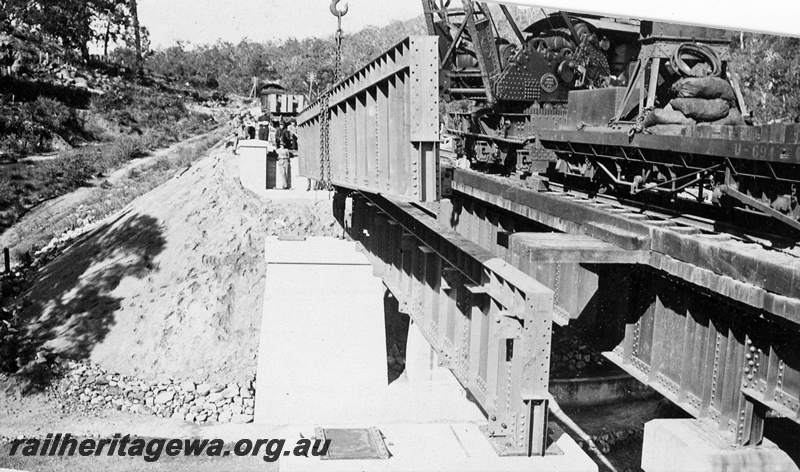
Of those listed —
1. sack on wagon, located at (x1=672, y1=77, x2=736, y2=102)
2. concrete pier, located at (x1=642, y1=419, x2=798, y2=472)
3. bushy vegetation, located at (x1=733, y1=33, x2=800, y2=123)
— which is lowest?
concrete pier, located at (x1=642, y1=419, x2=798, y2=472)

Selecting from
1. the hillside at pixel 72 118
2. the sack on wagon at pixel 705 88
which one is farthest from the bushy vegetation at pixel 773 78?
the hillside at pixel 72 118

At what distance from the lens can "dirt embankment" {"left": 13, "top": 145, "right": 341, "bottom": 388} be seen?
17.4 m

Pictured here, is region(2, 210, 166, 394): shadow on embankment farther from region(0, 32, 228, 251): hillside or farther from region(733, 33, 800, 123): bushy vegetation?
region(733, 33, 800, 123): bushy vegetation

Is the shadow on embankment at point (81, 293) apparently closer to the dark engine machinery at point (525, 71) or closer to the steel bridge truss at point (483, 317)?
the steel bridge truss at point (483, 317)

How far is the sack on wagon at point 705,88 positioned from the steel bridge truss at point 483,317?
138 inches

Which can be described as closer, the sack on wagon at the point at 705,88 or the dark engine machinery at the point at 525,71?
the sack on wagon at the point at 705,88

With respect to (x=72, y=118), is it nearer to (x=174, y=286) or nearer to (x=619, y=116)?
(x=174, y=286)

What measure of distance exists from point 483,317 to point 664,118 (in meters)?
3.43

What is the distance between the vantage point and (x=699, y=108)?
9.59m

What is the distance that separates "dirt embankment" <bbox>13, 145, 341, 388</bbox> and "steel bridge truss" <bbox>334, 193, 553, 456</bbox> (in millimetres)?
6376

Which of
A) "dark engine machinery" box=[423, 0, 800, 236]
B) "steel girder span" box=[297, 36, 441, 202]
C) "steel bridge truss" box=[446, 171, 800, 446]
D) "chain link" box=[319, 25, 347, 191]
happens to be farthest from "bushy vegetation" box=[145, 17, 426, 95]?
"steel bridge truss" box=[446, 171, 800, 446]

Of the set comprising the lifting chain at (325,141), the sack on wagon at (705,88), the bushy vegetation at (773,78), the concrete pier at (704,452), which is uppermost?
the bushy vegetation at (773,78)

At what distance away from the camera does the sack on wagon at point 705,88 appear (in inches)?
384

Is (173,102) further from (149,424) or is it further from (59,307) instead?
(149,424)
